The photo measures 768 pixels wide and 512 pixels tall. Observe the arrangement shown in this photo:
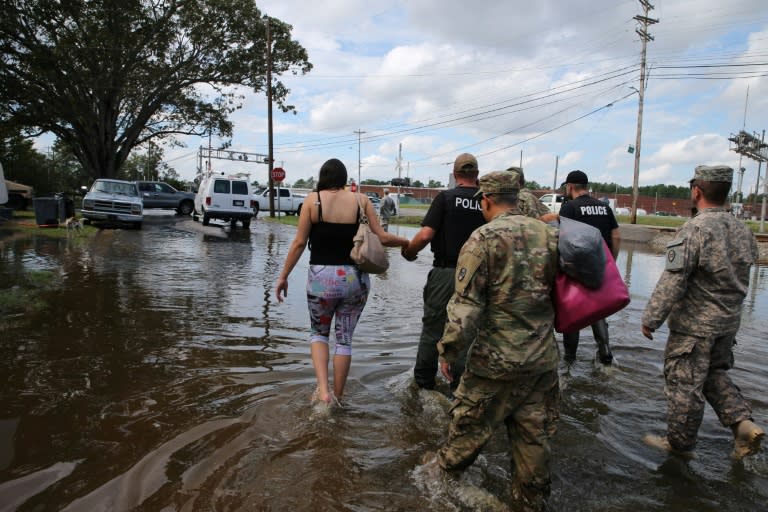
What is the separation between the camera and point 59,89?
87.6 feet

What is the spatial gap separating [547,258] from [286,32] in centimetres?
3229

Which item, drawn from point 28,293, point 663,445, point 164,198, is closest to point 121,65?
point 164,198

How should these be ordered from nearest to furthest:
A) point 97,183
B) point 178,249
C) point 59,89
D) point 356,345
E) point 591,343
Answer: point 356,345 → point 591,343 → point 178,249 → point 97,183 → point 59,89

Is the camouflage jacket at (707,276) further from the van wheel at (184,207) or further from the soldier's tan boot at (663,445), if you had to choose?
the van wheel at (184,207)

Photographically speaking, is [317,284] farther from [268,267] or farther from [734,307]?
[268,267]

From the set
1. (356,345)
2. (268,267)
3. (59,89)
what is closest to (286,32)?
(59,89)

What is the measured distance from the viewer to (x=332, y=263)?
3.90 meters

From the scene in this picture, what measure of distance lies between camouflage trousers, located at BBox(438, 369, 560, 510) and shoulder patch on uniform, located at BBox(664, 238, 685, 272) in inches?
51.2

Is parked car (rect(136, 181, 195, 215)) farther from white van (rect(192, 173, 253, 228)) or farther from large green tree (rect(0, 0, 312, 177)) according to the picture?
white van (rect(192, 173, 253, 228))

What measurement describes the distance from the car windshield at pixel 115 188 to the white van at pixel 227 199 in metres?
2.71

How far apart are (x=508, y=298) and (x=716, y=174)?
6.16 ft

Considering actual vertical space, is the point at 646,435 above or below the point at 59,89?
below

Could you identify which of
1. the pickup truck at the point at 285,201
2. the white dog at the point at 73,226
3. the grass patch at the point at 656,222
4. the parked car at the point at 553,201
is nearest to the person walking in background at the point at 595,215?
the white dog at the point at 73,226

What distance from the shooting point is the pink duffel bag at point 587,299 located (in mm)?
2582
